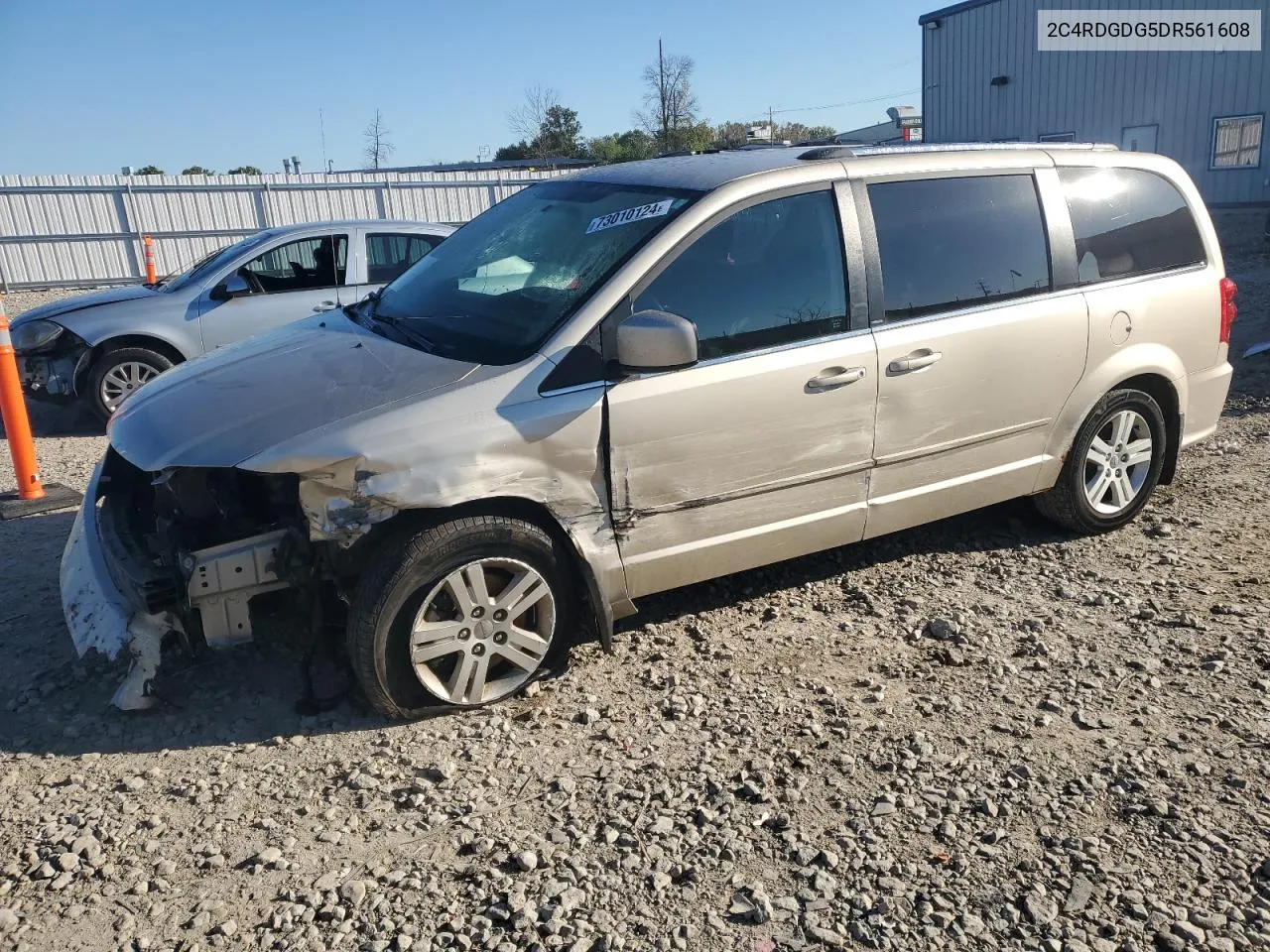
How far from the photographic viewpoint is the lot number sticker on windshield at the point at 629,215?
149 inches

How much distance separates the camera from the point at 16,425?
5.91 m

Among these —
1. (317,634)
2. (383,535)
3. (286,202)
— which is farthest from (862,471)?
(286,202)


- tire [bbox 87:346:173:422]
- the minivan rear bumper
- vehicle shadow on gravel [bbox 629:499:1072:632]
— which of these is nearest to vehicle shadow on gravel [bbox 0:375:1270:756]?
vehicle shadow on gravel [bbox 629:499:1072:632]

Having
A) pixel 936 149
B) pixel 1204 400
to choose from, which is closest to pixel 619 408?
pixel 936 149

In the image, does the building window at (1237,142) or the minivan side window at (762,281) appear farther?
the building window at (1237,142)

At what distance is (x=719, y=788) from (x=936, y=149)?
3.00 m

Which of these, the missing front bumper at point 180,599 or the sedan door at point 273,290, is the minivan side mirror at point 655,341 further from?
the sedan door at point 273,290

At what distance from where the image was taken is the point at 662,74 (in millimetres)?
44844

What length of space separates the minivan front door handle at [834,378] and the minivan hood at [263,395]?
1.35 meters

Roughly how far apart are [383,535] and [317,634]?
48cm

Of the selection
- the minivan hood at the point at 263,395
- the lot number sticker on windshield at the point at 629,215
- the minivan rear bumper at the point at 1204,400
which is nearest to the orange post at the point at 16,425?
the minivan hood at the point at 263,395

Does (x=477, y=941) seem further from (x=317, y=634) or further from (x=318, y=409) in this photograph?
(x=318, y=409)

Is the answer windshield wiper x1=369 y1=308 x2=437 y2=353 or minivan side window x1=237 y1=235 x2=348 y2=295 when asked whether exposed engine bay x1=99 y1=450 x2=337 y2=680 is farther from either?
minivan side window x1=237 y1=235 x2=348 y2=295

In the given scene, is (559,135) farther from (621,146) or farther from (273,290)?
(273,290)
